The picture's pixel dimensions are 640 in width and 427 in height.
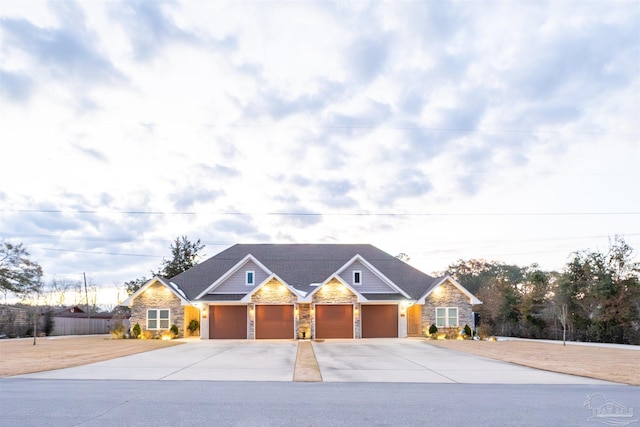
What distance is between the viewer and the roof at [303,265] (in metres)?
37.1

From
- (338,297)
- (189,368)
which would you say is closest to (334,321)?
(338,297)

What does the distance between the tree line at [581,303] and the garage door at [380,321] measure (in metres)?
5.57

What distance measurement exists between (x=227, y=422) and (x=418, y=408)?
3.44m

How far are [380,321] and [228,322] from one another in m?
9.96

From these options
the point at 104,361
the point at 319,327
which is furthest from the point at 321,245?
the point at 104,361

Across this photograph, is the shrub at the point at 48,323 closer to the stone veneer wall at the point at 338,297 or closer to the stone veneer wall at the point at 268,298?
the stone veneer wall at the point at 268,298

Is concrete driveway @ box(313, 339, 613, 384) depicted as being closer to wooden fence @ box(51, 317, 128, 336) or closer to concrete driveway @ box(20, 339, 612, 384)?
concrete driveway @ box(20, 339, 612, 384)

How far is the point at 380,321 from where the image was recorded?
35.0m

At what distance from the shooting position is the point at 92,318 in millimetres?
48312

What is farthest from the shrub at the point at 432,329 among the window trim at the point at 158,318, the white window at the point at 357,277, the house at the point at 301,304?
the window trim at the point at 158,318

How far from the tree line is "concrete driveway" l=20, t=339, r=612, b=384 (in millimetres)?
13793

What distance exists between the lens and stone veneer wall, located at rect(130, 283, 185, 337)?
113 feet

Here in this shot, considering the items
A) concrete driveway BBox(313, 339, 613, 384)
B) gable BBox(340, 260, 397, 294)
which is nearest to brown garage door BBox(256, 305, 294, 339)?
gable BBox(340, 260, 397, 294)

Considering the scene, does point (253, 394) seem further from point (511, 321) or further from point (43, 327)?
point (43, 327)
